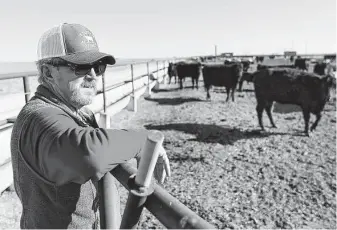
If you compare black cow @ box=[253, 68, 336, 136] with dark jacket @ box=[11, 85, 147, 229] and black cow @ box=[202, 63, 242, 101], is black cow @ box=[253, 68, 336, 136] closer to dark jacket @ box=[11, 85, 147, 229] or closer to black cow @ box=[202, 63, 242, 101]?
black cow @ box=[202, 63, 242, 101]

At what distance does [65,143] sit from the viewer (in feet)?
3.57

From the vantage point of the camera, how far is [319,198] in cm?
501

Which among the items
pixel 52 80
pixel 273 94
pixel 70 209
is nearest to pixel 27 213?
pixel 70 209

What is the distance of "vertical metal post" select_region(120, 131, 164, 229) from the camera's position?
0.85 metres

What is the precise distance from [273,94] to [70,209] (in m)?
8.95

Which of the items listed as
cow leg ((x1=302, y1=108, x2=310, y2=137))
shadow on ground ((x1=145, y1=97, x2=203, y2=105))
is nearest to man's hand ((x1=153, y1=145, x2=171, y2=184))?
cow leg ((x1=302, y1=108, x2=310, y2=137))

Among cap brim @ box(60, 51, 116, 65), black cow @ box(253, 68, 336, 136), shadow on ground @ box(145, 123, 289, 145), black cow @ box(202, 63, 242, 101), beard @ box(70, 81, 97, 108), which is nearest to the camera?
cap brim @ box(60, 51, 116, 65)

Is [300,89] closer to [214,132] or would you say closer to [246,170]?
[214,132]

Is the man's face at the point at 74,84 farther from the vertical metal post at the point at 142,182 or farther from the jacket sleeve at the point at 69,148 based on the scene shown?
the vertical metal post at the point at 142,182

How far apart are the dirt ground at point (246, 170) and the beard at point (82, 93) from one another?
255 centimetres

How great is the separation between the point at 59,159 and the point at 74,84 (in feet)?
1.83

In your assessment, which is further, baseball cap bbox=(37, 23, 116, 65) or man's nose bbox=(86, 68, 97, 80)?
man's nose bbox=(86, 68, 97, 80)

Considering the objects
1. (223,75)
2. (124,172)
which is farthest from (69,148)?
(223,75)

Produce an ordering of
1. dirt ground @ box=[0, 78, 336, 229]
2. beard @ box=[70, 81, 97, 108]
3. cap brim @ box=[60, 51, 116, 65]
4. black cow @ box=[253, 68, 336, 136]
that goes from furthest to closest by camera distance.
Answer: black cow @ box=[253, 68, 336, 136]
dirt ground @ box=[0, 78, 336, 229]
beard @ box=[70, 81, 97, 108]
cap brim @ box=[60, 51, 116, 65]
